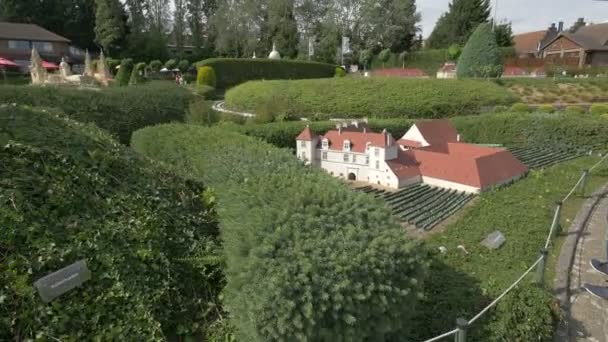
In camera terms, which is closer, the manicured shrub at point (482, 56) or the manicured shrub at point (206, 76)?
the manicured shrub at point (482, 56)

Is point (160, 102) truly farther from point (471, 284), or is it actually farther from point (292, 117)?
point (471, 284)

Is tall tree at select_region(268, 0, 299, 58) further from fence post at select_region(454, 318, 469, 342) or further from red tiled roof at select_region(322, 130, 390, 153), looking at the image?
fence post at select_region(454, 318, 469, 342)

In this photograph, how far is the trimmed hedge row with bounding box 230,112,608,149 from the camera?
17.4m

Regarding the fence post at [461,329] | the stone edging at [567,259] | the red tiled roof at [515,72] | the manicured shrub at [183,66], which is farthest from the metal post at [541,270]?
the manicured shrub at [183,66]

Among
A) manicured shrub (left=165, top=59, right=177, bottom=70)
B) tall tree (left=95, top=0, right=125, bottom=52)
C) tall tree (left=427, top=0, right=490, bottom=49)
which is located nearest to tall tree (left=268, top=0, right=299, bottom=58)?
manicured shrub (left=165, top=59, right=177, bottom=70)

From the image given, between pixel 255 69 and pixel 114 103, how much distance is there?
81.8ft

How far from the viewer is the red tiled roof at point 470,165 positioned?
44.9ft

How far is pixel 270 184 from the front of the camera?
14.7 ft

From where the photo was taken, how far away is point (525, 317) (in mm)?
4367

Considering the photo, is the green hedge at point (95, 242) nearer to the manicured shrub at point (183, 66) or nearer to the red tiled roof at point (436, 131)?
the red tiled roof at point (436, 131)

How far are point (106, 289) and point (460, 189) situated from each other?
12865mm

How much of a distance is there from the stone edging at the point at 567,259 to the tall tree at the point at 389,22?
43.9 m

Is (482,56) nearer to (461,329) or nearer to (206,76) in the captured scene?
(206,76)

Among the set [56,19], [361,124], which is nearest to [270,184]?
[361,124]
